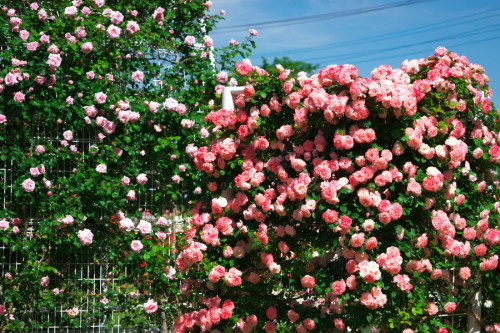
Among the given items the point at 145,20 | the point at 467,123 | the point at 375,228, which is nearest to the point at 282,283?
the point at 375,228

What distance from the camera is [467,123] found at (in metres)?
3.80

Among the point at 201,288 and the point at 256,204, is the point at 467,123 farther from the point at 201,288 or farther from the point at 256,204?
the point at 201,288

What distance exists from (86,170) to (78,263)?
687 millimetres

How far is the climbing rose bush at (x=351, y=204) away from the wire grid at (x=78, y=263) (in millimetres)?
984

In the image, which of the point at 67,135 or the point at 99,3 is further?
the point at 99,3

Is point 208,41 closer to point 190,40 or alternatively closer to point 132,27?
point 190,40

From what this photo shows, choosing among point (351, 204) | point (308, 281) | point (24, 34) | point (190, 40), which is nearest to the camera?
point (351, 204)

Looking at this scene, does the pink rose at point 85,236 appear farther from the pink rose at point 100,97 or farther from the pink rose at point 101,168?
the pink rose at point 100,97

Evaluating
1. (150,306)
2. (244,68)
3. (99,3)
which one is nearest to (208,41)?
(99,3)

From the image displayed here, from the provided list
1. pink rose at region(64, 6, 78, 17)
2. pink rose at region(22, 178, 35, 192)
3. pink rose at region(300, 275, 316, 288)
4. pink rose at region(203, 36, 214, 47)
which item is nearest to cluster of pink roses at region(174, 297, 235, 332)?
pink rose at region(300, 275, 316, 288)

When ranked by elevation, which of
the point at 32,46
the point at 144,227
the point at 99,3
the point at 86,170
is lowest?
the point at 144,227

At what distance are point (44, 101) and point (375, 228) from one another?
8.53ft

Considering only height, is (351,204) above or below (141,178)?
below

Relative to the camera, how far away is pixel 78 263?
188 inches
